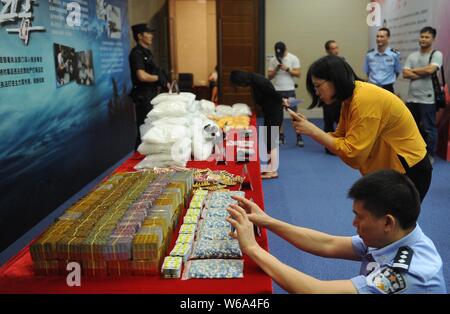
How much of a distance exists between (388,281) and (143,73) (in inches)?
139

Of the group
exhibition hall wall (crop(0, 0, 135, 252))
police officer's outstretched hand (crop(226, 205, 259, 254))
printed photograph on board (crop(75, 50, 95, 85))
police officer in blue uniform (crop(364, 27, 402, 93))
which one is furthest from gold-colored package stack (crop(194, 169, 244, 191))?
police officer in blue uniform (crop(364, 27, 402, 93))

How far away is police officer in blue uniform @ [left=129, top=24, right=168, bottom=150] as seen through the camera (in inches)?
164

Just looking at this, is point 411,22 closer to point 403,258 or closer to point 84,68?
point 84,68

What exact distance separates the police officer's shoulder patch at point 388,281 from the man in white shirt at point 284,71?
501 cm

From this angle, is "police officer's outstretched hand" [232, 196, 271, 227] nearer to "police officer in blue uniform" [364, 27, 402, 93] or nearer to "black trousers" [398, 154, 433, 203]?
"black trousers" [398, 154, 433, 203]

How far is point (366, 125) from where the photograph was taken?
1.76 meters

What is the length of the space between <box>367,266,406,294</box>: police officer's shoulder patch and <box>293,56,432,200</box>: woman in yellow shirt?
2.75 feet

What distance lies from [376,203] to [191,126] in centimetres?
195

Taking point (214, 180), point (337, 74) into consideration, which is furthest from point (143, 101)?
point (337, 74)

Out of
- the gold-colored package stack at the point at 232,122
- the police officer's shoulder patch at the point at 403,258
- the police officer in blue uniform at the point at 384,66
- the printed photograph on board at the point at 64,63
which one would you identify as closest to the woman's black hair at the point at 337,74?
the police officer's shoulder patch at the point at 403,258

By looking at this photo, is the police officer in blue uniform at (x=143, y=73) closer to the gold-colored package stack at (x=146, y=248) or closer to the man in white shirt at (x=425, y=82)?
the man in white shirt at (x=425, y=82)

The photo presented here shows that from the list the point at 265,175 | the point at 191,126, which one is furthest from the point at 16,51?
the point at 265,175

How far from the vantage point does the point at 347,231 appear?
3.09 m

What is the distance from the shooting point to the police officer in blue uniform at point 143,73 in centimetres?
417
